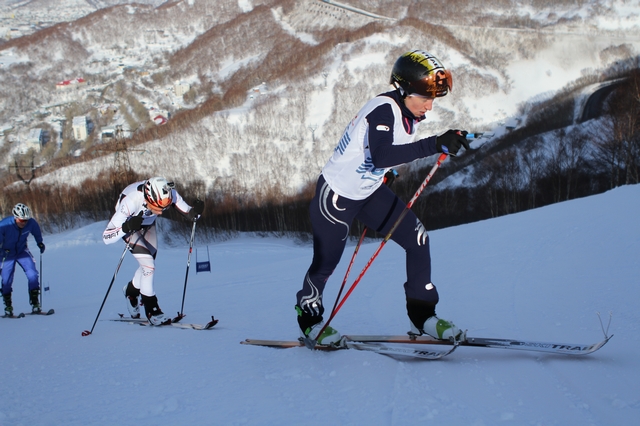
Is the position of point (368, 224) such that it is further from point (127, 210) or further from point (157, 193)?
point (127, 210)

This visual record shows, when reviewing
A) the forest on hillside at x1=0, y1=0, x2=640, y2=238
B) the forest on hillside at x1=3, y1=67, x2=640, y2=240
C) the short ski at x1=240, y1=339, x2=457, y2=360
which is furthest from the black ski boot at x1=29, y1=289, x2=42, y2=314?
the forest on hillside at x1=3, y1=67, x2=640, y2=240

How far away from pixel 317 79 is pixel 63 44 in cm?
8362

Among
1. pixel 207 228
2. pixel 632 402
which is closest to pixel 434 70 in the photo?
pixel 632 402

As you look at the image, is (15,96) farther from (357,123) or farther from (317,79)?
(357,123)

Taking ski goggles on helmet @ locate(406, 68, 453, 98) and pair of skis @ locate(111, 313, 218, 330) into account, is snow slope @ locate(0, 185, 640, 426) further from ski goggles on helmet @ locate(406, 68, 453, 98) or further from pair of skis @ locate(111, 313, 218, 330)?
ski goggles on helmet @ locate(406, 68, 453, 98)

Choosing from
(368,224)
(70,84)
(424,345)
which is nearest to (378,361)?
(424,345)

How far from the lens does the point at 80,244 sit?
25016mm

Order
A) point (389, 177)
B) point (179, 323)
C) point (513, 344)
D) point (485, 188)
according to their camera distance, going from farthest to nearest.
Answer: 1. point (485, 188)
2. point (179, 323)
3. point (389, 177)
4. point (513, 344)

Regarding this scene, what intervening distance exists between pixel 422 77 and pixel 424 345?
1825mm

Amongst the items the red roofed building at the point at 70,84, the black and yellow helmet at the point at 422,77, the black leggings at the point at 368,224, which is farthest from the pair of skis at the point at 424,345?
the red roofed building at the point at 70,84

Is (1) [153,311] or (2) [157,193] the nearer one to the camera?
(2) [157,193]

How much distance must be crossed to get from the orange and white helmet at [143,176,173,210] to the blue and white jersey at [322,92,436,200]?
259 cm

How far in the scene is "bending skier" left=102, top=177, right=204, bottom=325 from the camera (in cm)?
534

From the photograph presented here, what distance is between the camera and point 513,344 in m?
3.02
